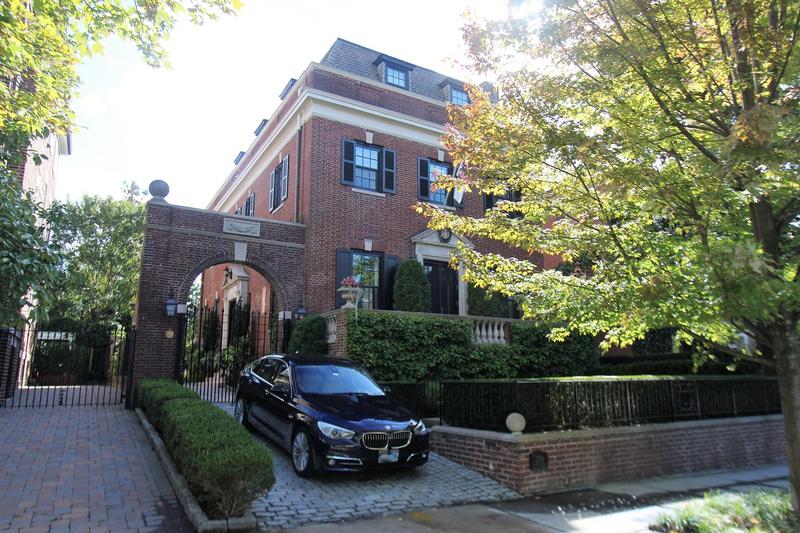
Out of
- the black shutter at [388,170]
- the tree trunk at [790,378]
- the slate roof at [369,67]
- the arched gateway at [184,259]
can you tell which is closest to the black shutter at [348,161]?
the black shutter at [388,170]

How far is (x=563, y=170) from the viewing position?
6.89 metres

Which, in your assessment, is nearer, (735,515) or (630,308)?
(735,515)

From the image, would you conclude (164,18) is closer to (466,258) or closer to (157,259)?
(466,258)

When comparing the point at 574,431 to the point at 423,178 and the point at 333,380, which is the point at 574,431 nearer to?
the point at 333,380

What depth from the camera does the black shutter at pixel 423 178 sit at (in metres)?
18.5

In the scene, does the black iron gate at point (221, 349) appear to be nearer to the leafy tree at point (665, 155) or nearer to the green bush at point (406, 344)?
the green bush at point (406, 344)

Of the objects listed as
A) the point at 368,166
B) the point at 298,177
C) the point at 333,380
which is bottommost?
the point at 333,380

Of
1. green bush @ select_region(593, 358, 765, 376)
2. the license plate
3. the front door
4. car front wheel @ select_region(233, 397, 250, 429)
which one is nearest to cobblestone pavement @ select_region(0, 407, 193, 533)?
car front wheel @ select_region(233, 397, 250, 429)

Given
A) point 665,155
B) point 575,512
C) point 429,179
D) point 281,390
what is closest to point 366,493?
point 281,390

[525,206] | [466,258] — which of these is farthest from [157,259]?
[525,206]

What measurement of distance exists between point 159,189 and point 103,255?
15.6 m

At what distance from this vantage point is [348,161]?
A: 17.2 m

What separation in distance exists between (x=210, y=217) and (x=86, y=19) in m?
8.41

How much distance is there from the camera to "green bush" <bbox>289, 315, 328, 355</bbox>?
1342 cm
